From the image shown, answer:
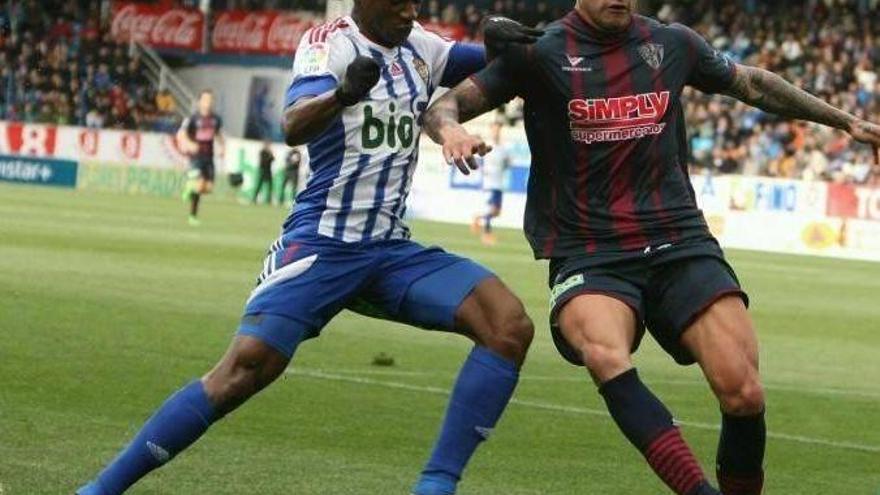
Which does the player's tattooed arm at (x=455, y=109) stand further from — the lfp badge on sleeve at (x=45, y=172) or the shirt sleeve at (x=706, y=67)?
the lfp badge on sleeve at (x=45, y=172)

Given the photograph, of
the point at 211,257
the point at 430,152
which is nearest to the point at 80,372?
the point at 211,257

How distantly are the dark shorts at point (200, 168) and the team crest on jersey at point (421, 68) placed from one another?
2497 cm

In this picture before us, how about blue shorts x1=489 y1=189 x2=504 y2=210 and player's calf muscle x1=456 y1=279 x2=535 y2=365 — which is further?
blue shorts x1=489 y1=189 x2=504 y2=210

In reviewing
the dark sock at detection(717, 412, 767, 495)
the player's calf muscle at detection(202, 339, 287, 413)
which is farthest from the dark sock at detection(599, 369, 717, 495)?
the player's calf muscle at detection(202, 339, 287, 413)

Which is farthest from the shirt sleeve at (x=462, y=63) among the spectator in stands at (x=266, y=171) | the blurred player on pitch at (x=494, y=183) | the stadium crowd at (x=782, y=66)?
the spectator in stands at (x=266, y=171)

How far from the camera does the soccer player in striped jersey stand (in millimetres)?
7531

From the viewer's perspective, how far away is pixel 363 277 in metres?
7.80

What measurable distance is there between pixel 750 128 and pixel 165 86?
18.2 metres

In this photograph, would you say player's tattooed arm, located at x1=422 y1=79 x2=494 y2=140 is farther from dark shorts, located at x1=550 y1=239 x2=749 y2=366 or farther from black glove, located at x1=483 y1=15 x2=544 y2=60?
dark shorts, located at x1=550 y1=239 x2=749 y2=366

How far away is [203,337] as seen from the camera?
15031mm

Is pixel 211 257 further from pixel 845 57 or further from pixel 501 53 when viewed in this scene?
pixel 845 57

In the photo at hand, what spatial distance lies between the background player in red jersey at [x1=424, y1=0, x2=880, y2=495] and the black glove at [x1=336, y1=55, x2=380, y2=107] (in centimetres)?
41

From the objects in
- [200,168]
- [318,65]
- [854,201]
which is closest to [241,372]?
[318,65]

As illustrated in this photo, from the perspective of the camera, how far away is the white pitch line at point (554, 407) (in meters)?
11.1
